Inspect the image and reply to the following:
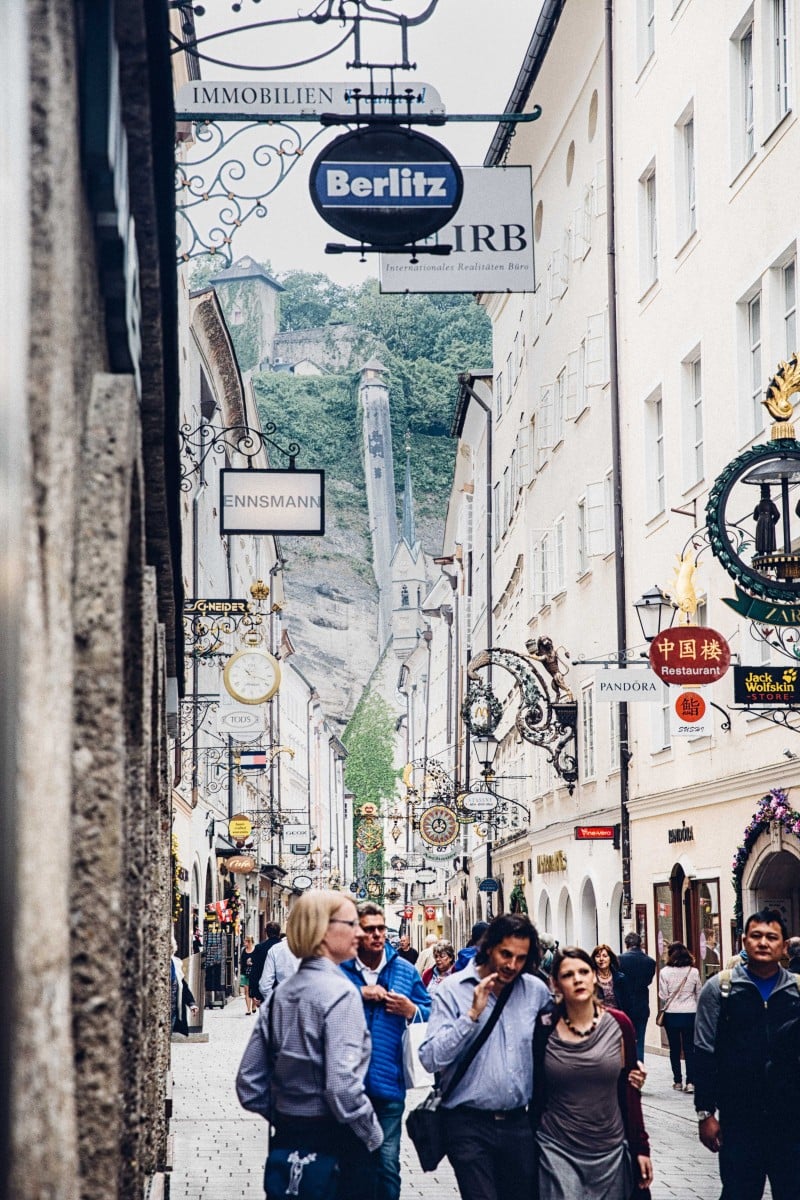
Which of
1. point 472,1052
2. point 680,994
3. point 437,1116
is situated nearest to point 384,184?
point 472,1052

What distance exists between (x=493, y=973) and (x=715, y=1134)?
1.62 meters

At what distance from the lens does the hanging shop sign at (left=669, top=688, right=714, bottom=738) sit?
20594mm

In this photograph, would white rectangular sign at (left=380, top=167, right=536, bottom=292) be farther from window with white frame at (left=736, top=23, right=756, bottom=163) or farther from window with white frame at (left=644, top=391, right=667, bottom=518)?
window with white frame at (left=644, top=391, right=667, bottom=518)

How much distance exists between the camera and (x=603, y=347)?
2953 cm

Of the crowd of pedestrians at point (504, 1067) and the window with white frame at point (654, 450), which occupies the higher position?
the window with white frame at point (654, 450)

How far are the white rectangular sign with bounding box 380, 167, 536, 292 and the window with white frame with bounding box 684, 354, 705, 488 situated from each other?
33.1 ft

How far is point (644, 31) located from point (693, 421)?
7.27 metres

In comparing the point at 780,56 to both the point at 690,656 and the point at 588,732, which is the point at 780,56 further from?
the point at 588,732

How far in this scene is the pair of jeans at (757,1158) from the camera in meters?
7.96

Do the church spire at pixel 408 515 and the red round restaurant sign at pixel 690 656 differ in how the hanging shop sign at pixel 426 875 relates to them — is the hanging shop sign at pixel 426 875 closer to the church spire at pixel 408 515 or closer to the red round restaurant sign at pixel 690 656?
the red round restaurant sign at pixel 690 656

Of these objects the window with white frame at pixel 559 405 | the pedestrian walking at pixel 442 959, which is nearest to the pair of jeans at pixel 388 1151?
the pedestrian walking at pixel 442 959

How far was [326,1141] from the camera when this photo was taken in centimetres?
634

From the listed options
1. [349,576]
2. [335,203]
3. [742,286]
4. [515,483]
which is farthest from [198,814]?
[349,576]

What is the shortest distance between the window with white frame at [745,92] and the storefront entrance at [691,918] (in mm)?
8968
